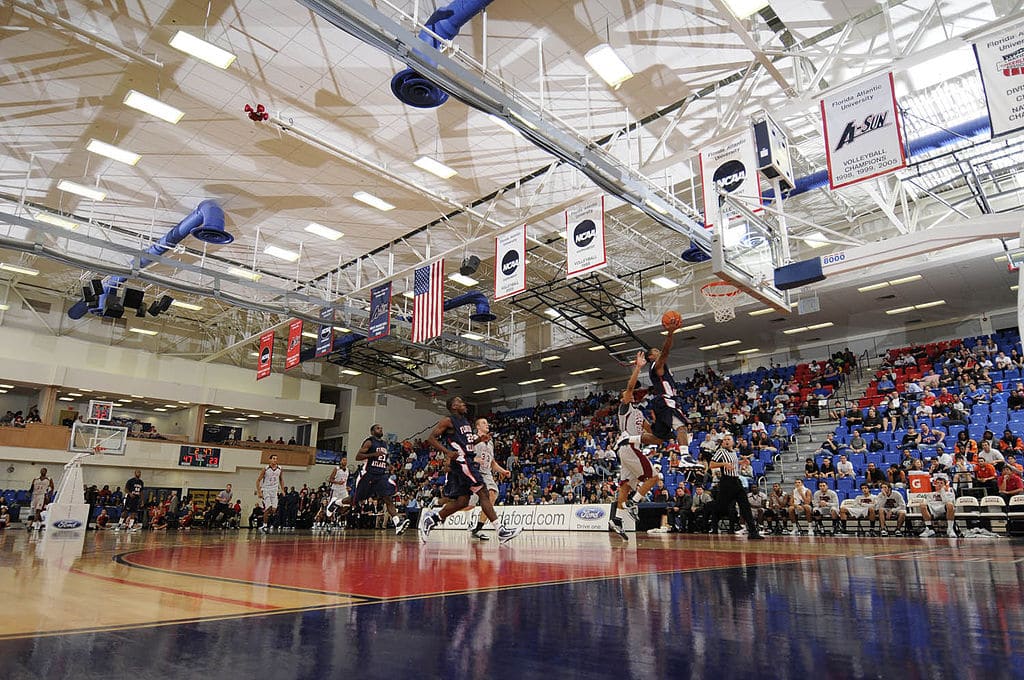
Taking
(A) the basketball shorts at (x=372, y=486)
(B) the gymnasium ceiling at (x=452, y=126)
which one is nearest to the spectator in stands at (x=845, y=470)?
(B) the gymnasium ceiling at (x=452, y=126)

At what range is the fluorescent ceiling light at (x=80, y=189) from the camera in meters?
13.9

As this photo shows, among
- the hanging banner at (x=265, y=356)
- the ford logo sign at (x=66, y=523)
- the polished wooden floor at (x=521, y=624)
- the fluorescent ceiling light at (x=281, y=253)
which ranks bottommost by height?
the ford logo sign at (x=66, y=523)

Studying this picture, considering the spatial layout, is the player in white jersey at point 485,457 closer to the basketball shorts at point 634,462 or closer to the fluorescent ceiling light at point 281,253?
the basketball shorts at point 634,462

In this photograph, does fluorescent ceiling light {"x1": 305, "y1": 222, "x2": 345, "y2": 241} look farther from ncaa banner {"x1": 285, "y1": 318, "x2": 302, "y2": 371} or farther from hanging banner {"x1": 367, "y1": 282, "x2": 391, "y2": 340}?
ncaa banner {"x1": 285, "y1": 318, "x2": 302, "y2": 371}

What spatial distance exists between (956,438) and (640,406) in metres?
11.2

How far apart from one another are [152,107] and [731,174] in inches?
402

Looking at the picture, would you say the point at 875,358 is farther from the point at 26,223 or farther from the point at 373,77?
the point at 26,223

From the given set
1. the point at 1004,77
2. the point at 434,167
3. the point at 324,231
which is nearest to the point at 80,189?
the point at 324,231

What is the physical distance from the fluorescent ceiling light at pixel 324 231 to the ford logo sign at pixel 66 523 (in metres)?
8.25

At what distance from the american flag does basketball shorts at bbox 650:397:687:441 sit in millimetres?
8426

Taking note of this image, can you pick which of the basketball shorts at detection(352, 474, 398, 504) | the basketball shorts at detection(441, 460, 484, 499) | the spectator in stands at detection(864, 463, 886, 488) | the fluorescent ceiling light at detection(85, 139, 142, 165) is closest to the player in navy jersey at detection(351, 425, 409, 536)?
the basketball shorts at detection(352, 474, 398, 504)

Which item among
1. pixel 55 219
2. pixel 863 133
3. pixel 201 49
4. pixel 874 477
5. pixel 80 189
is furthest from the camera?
pixel 55 219

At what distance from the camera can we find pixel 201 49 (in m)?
9.71

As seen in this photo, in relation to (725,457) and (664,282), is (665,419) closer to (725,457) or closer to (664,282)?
(725,457)
